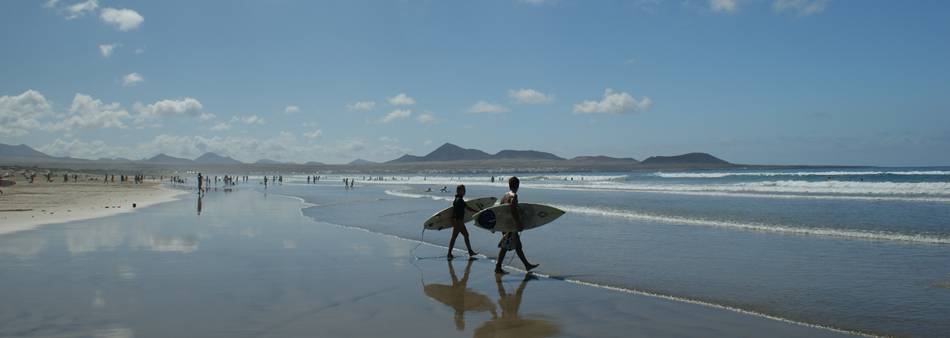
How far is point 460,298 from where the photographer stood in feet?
26.2

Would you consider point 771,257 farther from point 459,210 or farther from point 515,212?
point 459,210

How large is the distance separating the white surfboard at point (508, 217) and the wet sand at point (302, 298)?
0.77m

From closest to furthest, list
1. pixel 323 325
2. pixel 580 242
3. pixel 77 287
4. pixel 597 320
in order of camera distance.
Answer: pixel 323 325 < pixel 597 320 < pixel 77 287 < pixel 580 242

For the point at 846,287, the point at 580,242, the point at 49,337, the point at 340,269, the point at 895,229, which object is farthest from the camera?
the point at 895,229

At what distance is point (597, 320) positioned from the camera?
680cm

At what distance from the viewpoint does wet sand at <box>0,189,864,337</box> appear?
628 cm

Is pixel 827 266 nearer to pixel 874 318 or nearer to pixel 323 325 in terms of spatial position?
pixel 874 318

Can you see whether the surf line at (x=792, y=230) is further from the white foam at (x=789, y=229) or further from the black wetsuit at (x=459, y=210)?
the black wetsuit at (x=459, y=210)


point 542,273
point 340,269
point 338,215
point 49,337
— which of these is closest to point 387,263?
point 340,269

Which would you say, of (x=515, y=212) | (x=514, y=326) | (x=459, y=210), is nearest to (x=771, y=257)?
(x=515, y=212)

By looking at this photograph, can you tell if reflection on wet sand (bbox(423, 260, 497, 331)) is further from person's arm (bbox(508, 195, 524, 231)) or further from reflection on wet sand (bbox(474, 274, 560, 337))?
person's arm (bbox(508, 195, 524, 231))

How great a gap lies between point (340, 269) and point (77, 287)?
11.6 feet

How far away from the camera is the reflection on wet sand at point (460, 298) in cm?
722

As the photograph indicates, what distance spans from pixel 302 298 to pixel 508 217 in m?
3.47
